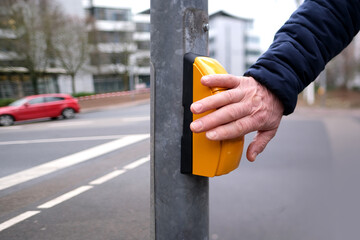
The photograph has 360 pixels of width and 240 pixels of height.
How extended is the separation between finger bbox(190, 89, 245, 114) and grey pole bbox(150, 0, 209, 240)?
10 cm

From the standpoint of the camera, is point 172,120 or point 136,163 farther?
point 136,163

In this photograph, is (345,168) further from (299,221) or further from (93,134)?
(93,134)

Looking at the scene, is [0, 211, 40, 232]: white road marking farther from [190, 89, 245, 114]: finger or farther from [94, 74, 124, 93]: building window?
[94, 74, 124, 93]: building window

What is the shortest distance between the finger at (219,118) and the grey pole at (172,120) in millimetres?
98

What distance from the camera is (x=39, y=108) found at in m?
1.74

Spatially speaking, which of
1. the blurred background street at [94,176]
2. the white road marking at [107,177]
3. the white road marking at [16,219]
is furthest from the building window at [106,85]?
the white road marking at [16,219]

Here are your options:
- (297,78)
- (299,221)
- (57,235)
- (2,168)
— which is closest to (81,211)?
(57,235)

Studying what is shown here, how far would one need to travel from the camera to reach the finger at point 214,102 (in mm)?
819

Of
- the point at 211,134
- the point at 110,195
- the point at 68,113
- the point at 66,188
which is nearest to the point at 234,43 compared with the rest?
the point at 68,113

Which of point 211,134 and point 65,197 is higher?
point 211,134

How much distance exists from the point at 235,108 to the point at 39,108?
1327 mm

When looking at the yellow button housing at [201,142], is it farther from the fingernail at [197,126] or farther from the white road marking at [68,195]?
the white road marking at [68,195]

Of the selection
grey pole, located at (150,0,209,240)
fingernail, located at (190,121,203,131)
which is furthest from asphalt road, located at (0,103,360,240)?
fingernail, located at (190,121,203,131)

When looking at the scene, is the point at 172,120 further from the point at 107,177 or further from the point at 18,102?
the point at 18,102
